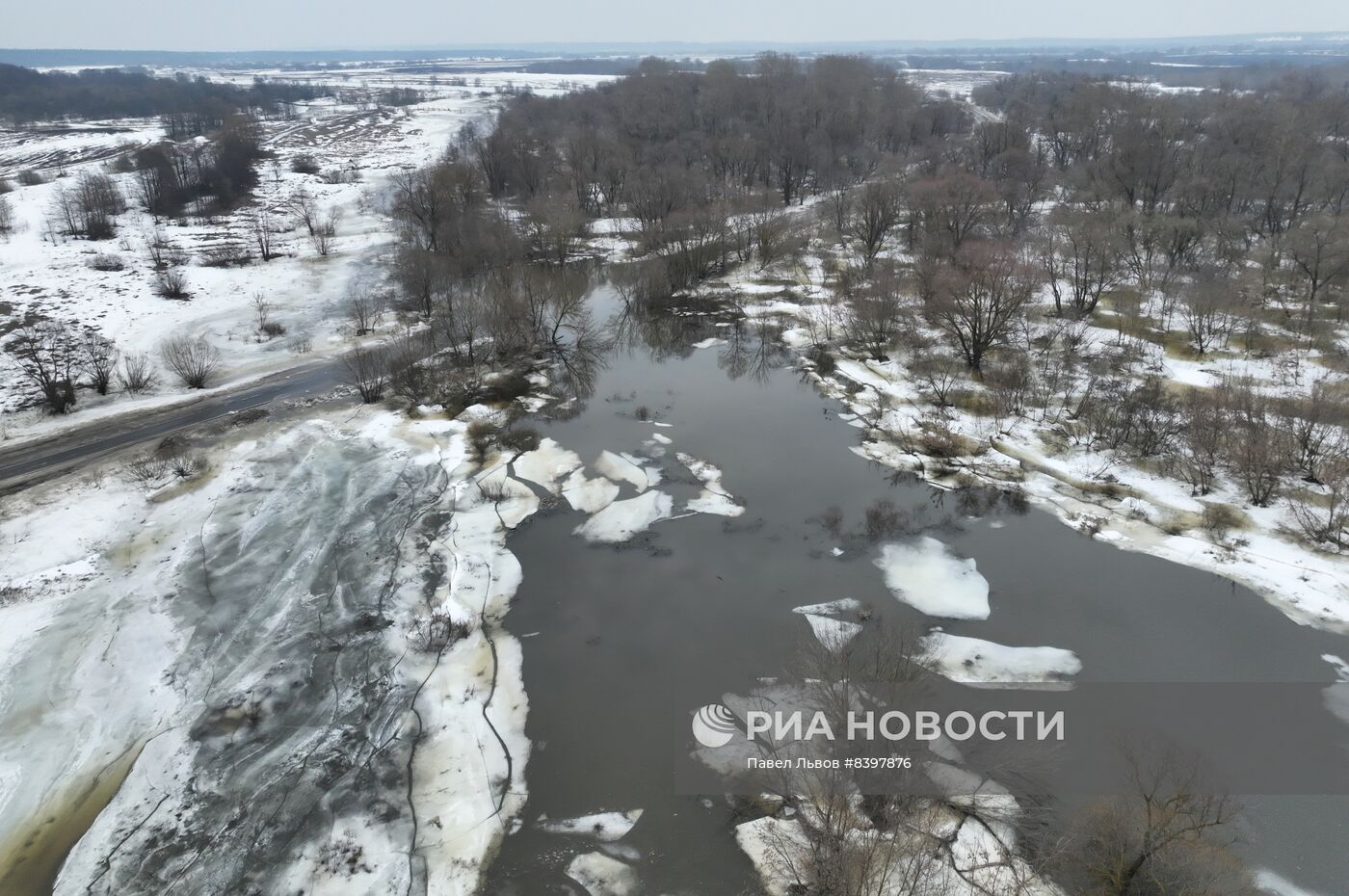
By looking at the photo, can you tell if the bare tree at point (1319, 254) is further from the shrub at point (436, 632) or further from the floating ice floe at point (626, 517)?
the shrub at point (436, 632)

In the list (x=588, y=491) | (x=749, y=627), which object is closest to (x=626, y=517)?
(x=588, y=491)

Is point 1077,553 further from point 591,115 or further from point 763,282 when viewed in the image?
point 591,115

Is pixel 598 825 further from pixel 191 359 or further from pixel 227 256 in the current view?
pixel 227 256

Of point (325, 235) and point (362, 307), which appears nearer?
point (362, 307)

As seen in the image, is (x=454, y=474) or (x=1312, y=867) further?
(x=454, y=474)

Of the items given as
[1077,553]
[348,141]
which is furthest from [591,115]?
[1077,553]

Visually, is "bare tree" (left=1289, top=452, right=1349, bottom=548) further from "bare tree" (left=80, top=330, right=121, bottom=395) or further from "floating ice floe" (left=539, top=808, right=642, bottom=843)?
"bare tree" (left=80, top=330, right=121, bottom=395)

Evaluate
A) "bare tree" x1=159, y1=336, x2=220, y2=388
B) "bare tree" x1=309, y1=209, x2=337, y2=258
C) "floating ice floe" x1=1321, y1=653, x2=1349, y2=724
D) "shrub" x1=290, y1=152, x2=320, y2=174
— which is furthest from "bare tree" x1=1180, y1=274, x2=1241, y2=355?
"shrub" x1=290, y1=152, x2=320, y2=174
